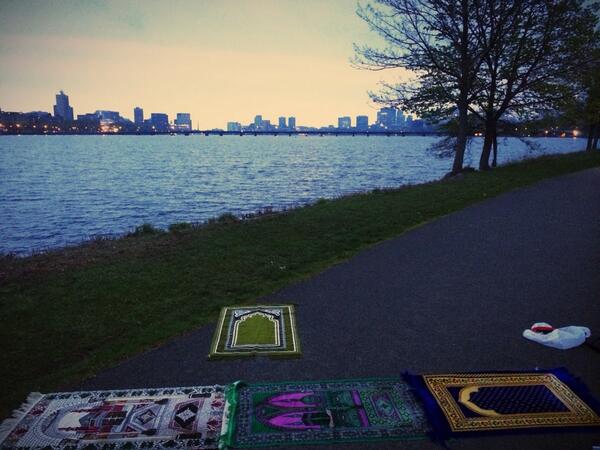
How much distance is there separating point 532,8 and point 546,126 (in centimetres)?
745

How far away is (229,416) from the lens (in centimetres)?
436

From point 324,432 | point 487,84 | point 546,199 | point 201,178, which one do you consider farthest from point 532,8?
point 201,178

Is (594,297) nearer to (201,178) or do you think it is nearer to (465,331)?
(465,331)

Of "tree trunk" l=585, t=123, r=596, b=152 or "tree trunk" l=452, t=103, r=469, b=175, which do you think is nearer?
"tree trunk" l=452, t=103, r=469, b=175

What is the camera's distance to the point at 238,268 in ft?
30.5

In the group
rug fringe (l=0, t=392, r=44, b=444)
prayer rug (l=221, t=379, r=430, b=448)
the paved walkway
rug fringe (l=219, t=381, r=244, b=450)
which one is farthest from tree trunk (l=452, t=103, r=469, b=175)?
rug fringe (l=0, t=392, r=44, b=444)

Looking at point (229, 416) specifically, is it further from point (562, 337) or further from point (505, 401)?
point (562, 337)

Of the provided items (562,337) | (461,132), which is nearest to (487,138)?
(461,132)

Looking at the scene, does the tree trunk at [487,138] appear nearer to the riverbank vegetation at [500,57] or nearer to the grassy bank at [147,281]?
the riverbank vegetation at [500,57]

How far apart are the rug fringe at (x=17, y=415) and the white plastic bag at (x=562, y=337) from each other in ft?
21.3

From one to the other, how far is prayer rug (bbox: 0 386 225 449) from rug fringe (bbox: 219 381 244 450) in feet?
0.18

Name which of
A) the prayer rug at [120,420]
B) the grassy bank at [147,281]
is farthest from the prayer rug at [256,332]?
the prayer rug at [120,420]

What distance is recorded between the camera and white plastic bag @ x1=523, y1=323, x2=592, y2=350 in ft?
18.9

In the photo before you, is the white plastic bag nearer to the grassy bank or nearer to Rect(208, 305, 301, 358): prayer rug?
Rect(208, 305, 301, 358): prayer rug
